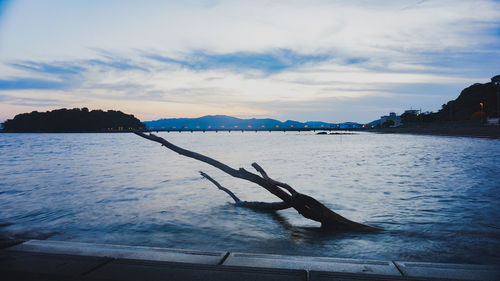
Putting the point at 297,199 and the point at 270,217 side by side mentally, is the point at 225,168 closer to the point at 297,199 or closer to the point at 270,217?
the point at 297,199

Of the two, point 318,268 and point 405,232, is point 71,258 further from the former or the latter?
point 405,232

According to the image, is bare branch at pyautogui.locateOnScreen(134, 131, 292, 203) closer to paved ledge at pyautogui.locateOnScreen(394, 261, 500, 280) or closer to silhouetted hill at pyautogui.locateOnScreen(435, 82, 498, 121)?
paved ledge at pyautogui.locateOnScreen(394, 261, 500, 280)

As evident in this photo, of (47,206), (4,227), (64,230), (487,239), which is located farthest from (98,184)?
(487,239)

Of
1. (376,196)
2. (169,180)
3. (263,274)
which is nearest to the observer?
(263,274)

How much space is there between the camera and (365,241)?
22.1 ft

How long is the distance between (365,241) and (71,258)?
18.3ft

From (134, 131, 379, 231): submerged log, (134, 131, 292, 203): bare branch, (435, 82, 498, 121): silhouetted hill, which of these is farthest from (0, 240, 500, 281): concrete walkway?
(435, 82, 498, 121): silhouetted hill

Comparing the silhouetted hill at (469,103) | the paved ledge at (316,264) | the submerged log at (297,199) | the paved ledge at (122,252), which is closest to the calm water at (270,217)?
the submerged log at (297,199)

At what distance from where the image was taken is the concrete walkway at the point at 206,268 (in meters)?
3.13

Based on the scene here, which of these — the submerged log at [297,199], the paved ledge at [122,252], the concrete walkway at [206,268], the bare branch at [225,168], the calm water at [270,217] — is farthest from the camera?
the bare branch at [225,168]

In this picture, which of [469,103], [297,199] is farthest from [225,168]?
[469,103]

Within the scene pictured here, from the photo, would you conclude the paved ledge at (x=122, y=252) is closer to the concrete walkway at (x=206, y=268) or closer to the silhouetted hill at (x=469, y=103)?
the concrete walkway at (x=206, y=268)

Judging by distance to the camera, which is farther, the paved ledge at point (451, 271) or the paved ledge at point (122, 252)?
the paved ledge at point (122, 252)

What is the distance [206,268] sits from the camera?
11.0 feet
